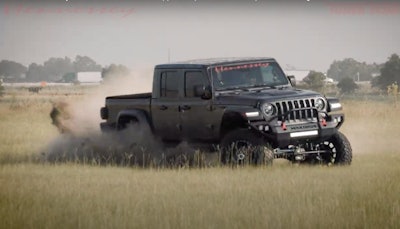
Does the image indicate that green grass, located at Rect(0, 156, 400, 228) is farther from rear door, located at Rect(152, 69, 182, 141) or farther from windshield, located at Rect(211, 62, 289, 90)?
windshield, located at Rect(211, 62, 289, 90)

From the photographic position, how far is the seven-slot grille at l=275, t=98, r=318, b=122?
17.4 metres

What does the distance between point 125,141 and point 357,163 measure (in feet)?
14.6

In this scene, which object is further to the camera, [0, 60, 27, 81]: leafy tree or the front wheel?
[0, 60, 27, 81]: leafy tree

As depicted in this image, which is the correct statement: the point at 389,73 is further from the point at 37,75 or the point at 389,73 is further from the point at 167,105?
the point at 167,105

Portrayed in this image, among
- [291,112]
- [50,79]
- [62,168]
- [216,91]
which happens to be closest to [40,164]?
[62,168]

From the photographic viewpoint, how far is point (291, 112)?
1748 cm

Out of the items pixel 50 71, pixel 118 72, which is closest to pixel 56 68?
pixel 50 71

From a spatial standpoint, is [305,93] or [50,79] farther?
[50,79]

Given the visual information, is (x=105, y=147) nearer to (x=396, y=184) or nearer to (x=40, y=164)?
(x=40, y=164)

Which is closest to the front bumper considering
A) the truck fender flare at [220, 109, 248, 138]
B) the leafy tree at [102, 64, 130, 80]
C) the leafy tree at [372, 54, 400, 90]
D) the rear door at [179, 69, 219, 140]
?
the truck fender flare at [220, 109, 248, 138]

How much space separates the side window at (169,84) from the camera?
19.0m

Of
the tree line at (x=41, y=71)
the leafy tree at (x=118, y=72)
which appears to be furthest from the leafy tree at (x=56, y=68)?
the leafy tree at (x=118, y=72)

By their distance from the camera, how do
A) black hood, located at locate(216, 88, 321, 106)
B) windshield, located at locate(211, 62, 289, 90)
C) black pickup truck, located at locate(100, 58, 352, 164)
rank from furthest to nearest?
1. windshield, located at locate(211, 62, 289, 90)
2. black hood, located at locate(216, 88, 321, 106)
3. black pickup truck, located at locate(100, 58, 352, 164)

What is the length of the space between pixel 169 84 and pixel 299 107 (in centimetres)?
278
